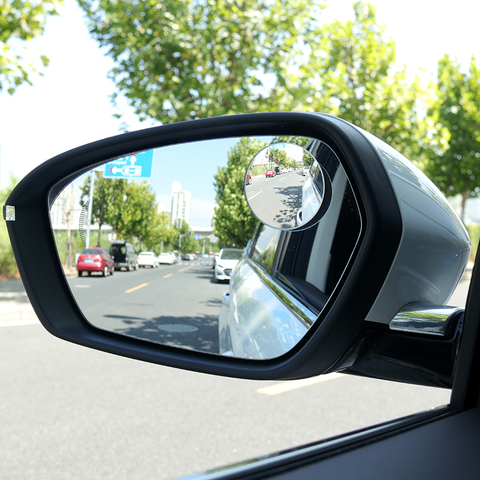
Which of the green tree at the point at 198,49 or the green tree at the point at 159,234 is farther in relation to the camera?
the green tree at the point at 198,49

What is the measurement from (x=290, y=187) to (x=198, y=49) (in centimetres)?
793

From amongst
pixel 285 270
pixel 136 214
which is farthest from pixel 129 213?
pixel 285 270

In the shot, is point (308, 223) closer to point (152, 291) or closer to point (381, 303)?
point (381, 303)

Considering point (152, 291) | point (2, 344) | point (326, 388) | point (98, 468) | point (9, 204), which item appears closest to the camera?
point (9, 204)

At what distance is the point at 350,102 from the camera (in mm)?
4770

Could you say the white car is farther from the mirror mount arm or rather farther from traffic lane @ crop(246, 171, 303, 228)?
the mirror mount arm

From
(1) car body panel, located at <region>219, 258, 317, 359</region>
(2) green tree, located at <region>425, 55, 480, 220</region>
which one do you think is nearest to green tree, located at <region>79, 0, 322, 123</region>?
(2) green tree, located at <region>425, 55, 480, 220</region>

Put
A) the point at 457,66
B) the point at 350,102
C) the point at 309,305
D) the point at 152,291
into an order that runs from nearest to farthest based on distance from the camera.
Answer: the point at 309,305
the point at 152,291
the point at 350,102
the point at 457,66

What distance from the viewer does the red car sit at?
1144 mm

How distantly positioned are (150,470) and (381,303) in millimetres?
3328

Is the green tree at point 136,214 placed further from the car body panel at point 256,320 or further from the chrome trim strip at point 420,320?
the chrome trim strip at point 420,320

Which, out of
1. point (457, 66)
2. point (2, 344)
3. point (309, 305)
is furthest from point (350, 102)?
point (2, 344)

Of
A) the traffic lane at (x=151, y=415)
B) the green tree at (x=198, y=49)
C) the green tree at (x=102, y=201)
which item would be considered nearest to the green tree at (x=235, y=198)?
the green tree at (x=102, y=201)

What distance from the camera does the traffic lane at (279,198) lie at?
811 millimetres
